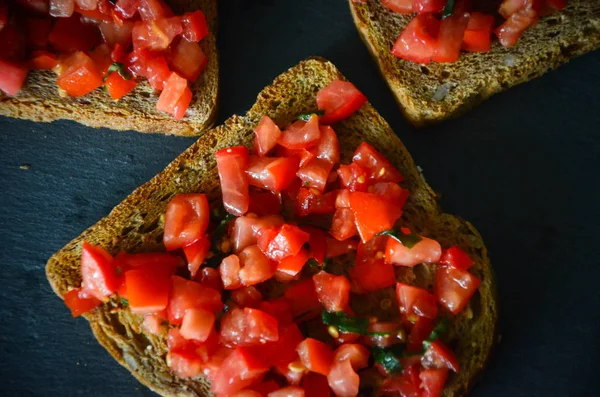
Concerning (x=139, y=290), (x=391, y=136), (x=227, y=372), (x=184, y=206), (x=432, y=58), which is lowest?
(x=227, y=372)

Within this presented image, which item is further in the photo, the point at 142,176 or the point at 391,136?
the point at 142,176

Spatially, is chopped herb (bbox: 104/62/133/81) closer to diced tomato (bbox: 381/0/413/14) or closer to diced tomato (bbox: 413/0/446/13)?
diced tomato (bbox: 381/0/413/14)

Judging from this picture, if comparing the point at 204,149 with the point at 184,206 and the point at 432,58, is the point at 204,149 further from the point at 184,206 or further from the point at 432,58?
the point at 432,58

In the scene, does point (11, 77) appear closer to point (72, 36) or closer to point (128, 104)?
point (72, 36)

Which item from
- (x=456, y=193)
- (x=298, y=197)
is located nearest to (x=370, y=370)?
(x=298, y=197)

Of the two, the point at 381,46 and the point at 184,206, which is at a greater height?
the point at 381,46

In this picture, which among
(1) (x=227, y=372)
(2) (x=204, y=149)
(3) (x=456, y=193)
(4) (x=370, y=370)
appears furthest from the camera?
(3) (x=456, y=193)

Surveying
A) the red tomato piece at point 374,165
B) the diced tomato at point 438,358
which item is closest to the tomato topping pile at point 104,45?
the red tomato piece at point 374,165
